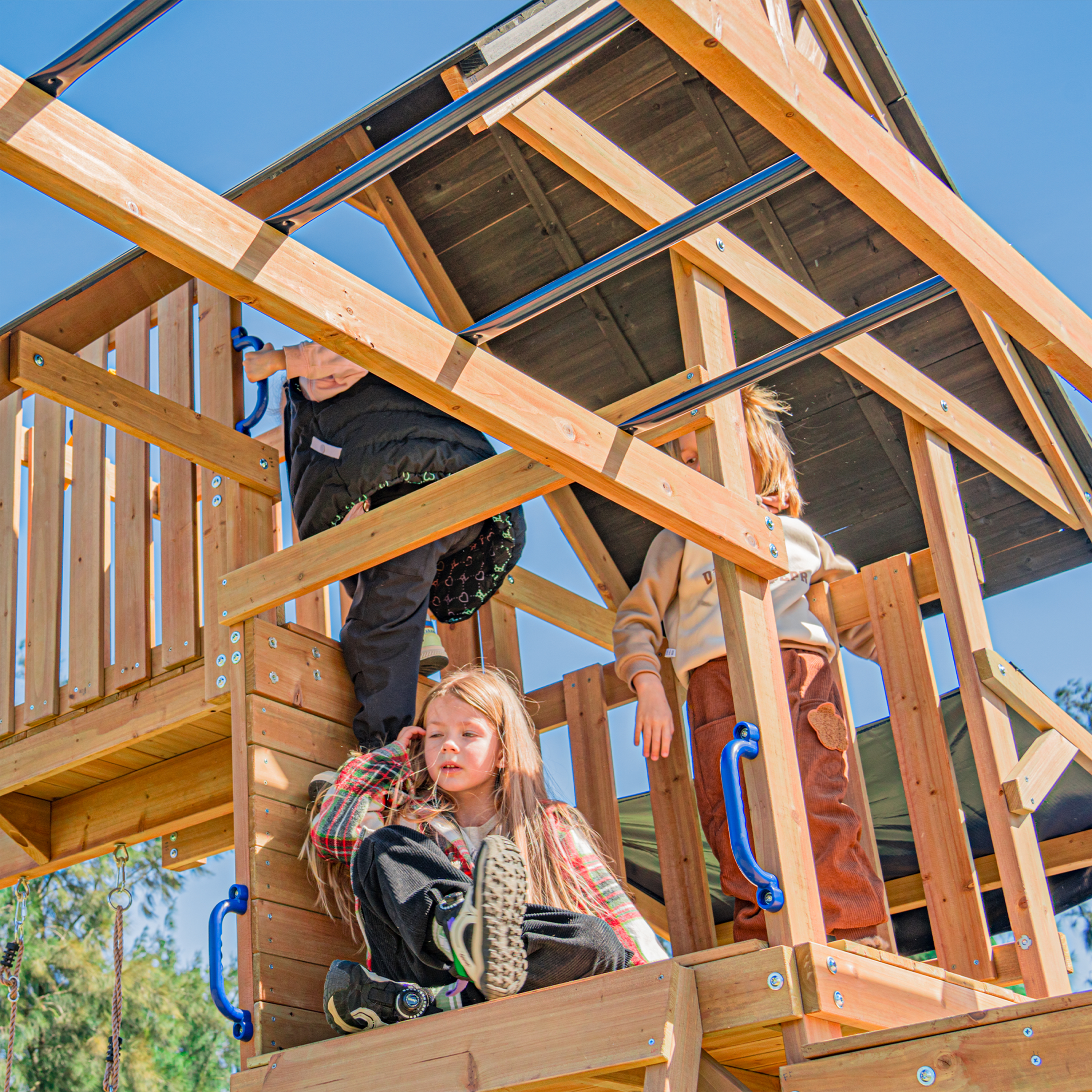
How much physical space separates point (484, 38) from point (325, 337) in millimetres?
1547

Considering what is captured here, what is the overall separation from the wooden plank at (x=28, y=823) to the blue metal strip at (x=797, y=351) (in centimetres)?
288

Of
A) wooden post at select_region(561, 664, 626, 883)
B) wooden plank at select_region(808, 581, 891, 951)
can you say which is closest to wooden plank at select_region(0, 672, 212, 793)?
wooden post at select_region(561, 664, 626, 883)

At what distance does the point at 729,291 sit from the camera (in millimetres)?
5293

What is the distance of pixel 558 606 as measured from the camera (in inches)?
220

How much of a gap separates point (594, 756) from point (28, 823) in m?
2.01

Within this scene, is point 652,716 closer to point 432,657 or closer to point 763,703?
point 432,657

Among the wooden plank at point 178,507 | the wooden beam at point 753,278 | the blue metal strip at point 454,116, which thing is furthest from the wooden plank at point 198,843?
the blue metal strip at point 454,116

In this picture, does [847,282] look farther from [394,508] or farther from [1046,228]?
[1046,228]

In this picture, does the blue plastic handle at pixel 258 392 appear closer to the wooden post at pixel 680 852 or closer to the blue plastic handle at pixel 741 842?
the wooden post at pixel 680 852

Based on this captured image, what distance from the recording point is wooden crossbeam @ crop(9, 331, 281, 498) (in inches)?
143

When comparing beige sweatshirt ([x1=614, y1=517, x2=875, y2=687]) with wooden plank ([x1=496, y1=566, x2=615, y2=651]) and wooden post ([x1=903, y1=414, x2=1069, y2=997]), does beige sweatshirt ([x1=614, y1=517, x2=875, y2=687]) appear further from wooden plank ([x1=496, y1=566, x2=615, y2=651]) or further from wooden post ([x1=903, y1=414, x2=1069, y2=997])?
wooden plank ([x1=496, y1=566, x2=615, y2=651])

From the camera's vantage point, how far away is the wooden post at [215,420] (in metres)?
3.76

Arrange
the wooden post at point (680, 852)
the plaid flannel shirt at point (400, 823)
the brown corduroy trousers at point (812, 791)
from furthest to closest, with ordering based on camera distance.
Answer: the wooden post at point (680, 852), the brown corduroy trousers at point (812, 791), the plaid flannel shirt at point (400, 823)

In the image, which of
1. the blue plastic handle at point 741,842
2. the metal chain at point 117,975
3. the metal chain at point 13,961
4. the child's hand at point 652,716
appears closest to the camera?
the blue plastic handle at point 741,842
